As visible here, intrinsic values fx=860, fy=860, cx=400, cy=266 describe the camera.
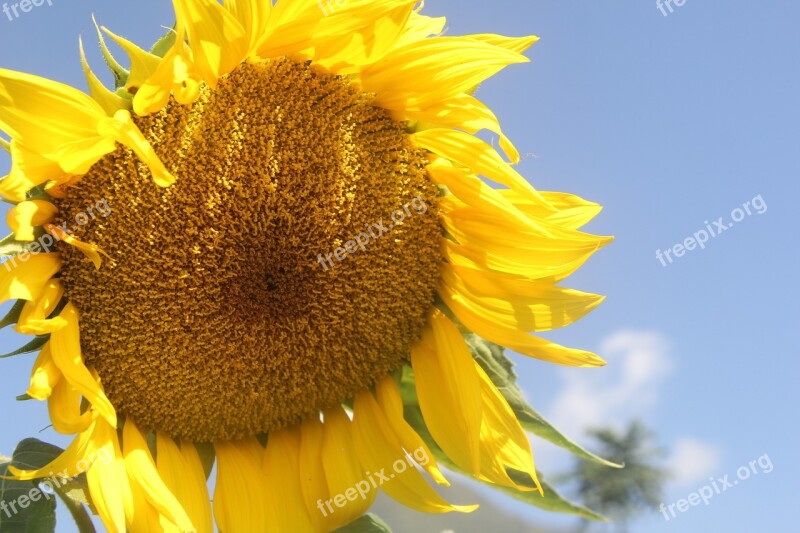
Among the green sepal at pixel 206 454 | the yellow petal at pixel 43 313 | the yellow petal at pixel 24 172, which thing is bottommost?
the green sepal at pixel 206 454

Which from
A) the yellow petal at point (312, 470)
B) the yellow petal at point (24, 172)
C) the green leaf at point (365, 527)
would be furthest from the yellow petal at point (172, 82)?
the green leaf at point (365, 527)

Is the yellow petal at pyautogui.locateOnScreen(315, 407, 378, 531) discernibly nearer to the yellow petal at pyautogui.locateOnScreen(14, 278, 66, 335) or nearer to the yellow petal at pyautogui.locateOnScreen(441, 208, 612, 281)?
the yellow petal at pyautogui.locateOnScreen(441, 208, 612, 281)

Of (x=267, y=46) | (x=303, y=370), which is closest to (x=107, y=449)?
(x=303, y=370)

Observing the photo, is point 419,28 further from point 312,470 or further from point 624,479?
point 624,479

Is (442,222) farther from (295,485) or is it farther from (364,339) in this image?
(295,485)

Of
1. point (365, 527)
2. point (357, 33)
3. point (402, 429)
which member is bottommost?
point (365, 527)

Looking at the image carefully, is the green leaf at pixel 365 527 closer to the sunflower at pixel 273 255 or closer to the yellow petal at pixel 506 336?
the sunflower at pixel 273 255

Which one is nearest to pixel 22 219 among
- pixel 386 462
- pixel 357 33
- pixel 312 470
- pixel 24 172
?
pixel 24 172
